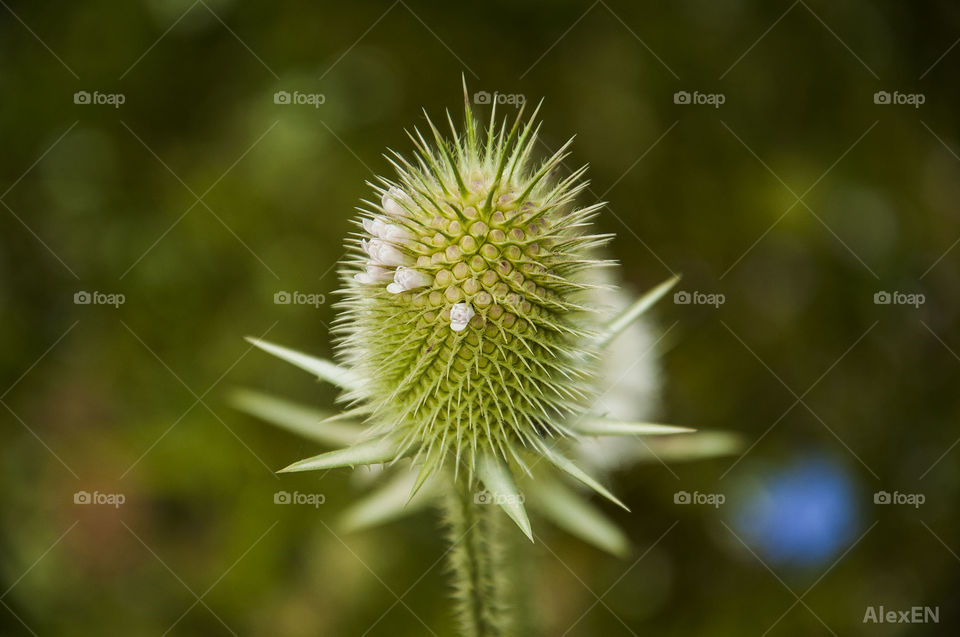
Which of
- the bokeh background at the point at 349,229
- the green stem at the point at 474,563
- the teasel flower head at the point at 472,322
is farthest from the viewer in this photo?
the bokeh background at the point at 349,229

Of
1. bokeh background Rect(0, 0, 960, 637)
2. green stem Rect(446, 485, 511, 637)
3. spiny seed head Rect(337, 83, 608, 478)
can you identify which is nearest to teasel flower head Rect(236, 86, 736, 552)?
spiny seed head Rect(337, 83, 608, 478)

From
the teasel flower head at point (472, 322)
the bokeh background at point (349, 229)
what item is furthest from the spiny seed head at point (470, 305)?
the bokeh background at point (349, 229)

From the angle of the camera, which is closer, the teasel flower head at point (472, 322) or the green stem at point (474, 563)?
the teasel flower head at point (472, 322)

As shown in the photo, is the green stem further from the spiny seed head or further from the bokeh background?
the bokeh background

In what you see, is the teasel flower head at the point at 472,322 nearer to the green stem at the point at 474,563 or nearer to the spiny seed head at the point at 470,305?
the spiny seed head at the point at 470,305

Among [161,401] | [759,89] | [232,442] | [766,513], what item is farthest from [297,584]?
[759,89]

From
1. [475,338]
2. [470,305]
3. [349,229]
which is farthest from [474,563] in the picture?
[349,229]

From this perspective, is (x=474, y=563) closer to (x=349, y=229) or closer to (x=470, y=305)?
(x=470, y=305)
